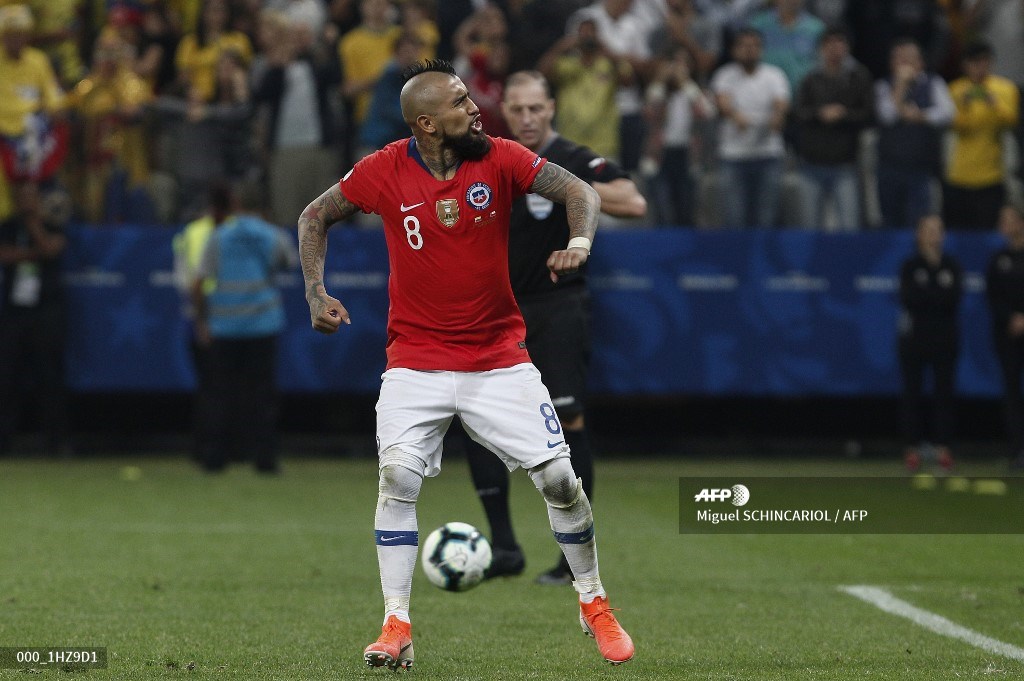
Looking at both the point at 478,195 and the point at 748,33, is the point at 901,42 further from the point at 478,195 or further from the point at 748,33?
the point at 478,195

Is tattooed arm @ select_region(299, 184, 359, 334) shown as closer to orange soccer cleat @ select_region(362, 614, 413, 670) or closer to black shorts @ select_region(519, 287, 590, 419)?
orange soccer cleat @ select_region(362, 614, 413, 670)

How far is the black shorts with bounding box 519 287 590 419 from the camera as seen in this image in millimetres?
8750

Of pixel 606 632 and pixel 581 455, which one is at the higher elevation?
pixel 581 455

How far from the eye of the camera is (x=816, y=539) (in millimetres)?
11156

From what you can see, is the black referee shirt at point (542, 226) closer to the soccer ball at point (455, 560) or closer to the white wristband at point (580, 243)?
the soccer ball at point (455, 560)

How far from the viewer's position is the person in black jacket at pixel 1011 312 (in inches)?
621

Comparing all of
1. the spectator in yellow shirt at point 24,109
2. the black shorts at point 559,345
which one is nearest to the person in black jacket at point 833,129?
the spectator in yellow shirt at point 24,109

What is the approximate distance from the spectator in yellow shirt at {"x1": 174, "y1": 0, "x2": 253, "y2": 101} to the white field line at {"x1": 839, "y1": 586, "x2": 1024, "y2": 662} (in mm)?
10289

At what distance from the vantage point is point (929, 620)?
7.79 meters

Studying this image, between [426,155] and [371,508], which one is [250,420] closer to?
[371,508]

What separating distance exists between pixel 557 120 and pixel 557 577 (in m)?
8.00

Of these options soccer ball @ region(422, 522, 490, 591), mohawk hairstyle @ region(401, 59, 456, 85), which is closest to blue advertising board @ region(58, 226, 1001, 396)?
soccer ball @ region(422, 522, 490, 591)

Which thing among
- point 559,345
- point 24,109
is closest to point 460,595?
point 559,345

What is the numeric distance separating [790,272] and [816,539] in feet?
20.2
